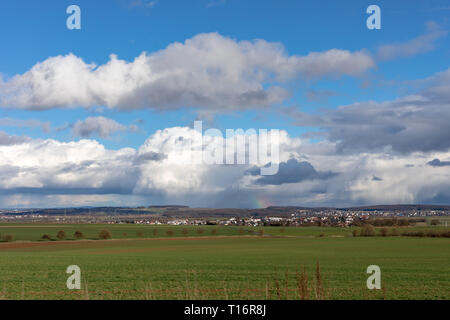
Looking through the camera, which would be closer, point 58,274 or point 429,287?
point 429,287

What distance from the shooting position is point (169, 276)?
39.7 meters

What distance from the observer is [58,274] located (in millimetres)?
42188
